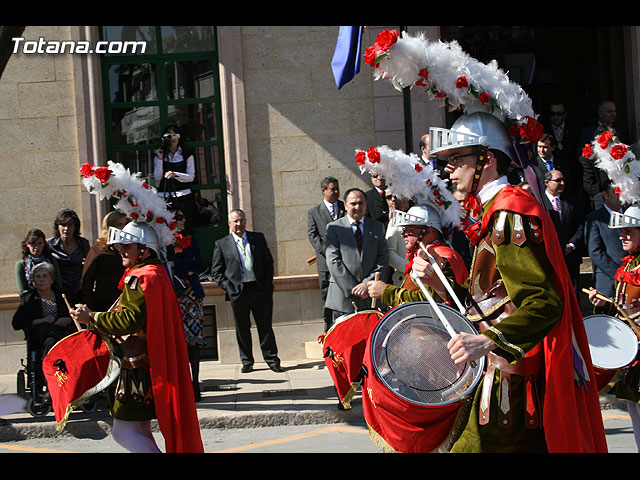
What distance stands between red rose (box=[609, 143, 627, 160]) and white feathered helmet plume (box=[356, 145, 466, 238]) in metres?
1.48

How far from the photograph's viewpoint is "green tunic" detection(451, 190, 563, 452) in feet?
11.7

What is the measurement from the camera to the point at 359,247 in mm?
9641

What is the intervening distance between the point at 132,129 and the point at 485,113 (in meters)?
8.53

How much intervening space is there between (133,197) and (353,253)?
3735 mm

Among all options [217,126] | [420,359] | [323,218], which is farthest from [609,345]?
[217,126]

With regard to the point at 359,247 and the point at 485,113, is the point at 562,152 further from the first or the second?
the point at 485,113

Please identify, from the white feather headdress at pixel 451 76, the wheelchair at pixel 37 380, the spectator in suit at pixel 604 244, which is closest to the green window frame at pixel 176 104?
the wheelchair at pixel 37 380

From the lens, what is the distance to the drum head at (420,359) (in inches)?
160

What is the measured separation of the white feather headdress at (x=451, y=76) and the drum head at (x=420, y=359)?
3.06 feet

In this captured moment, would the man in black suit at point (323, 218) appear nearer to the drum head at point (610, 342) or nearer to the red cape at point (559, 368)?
the drum head at point (610, 342)

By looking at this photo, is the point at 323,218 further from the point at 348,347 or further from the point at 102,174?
the point at 102,174

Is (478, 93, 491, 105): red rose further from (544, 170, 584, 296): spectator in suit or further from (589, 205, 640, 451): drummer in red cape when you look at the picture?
(544, 170, 584, 296): spectator in suit

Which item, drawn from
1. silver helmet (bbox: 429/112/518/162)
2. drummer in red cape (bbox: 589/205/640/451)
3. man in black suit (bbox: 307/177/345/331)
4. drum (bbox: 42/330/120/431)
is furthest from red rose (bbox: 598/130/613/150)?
drum (bbox: 42/330/120/431)
